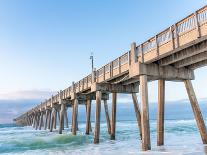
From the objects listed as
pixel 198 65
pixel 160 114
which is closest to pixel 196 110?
pixel 160 114

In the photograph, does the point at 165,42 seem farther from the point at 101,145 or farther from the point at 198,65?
the point at 101,145

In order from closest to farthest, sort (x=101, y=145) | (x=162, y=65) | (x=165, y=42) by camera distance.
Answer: (x=165, y=42), (x=162, y=65), (x=101, y=145)

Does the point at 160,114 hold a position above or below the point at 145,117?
above

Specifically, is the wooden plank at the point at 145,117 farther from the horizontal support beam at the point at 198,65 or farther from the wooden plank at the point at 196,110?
the horizontal support beam at the point at 198,65

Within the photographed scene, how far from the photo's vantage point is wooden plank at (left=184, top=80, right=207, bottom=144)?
17359mm

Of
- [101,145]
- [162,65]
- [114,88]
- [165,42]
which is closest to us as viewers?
[165,42]

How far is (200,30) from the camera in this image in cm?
1273

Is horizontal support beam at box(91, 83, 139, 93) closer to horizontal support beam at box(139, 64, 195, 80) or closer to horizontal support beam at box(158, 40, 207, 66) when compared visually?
horizontal support beam at box(139, 64, 195, 80)

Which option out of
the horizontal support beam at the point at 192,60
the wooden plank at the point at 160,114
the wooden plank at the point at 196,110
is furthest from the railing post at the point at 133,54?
the wooden plank at the point at 196,110

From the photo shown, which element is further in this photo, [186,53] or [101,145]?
[101,145]

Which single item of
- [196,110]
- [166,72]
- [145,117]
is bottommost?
[145,117]

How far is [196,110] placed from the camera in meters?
17.7

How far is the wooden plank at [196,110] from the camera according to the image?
1736 centimetres

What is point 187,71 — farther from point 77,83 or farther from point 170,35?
point 77,83
